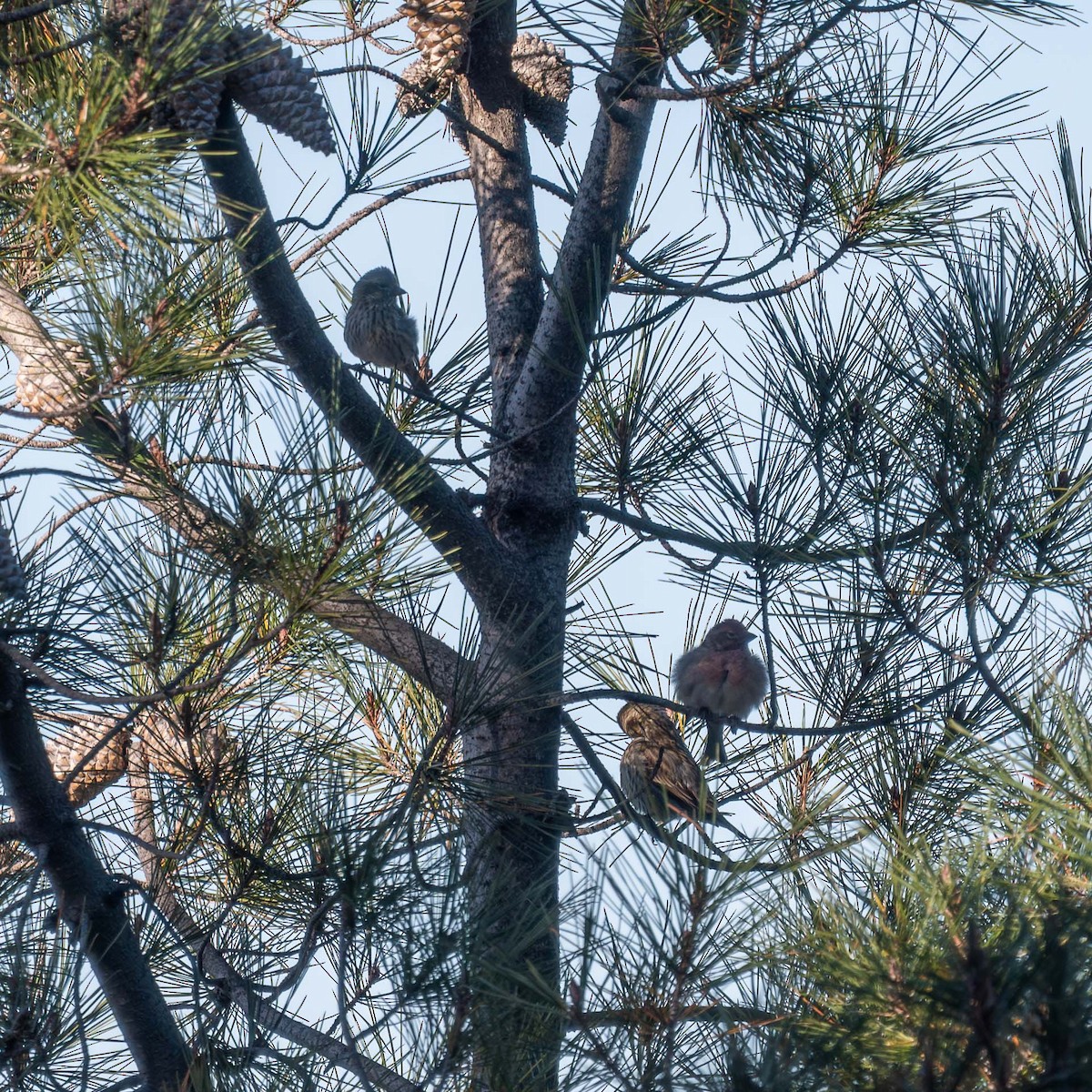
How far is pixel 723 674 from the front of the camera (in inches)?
125

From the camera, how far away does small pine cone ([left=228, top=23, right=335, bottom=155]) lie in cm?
188

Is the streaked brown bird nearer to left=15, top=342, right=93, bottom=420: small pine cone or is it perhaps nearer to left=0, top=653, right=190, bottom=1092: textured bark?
left=0, top=653, right=190, bottom=1092: textured bark

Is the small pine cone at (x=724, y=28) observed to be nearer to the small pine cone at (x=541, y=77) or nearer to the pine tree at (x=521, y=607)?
the pine tree at (x=521, y=607)

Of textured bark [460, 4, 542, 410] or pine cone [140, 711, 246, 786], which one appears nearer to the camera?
pine cone [140, 711, 246, 786]

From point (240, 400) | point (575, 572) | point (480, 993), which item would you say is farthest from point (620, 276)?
point (480, 993)

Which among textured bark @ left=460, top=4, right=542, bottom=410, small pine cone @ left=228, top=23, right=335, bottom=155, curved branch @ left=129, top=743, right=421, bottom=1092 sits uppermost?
textured bark @ left=460, top=4, right=542, bottom=410

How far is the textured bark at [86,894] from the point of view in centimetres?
186

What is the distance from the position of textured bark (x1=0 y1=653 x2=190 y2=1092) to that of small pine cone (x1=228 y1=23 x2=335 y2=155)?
92 centimetres

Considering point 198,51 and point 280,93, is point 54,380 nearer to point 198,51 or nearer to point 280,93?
point 280,93

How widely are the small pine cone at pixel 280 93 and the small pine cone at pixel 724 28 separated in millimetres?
643

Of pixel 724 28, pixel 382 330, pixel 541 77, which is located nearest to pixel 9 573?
pixel 724 28

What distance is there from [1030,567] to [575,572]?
4.43 ft

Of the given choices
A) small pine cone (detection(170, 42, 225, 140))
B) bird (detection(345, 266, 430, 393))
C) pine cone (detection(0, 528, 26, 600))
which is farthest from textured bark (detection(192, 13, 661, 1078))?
bird (detection(345, 266, 430, 393))

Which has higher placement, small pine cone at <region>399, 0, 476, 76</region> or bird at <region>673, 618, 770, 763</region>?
small pine cone at <region>399, 0, 476, 76</region>
